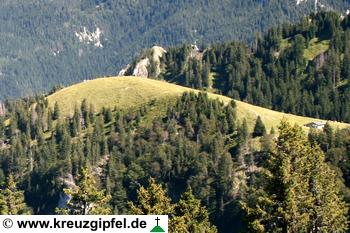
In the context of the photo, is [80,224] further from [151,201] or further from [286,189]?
[151,201]

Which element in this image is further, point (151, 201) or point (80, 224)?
point (151, 201)

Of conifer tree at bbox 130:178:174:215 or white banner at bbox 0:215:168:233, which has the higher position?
white banner at bbox 0:215:168:233

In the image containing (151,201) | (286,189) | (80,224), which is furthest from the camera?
(151,201)

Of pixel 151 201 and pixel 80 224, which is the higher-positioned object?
pixel 80 224

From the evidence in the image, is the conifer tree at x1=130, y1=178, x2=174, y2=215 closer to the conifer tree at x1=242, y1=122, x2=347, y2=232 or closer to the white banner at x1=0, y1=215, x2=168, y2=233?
the conifer tree at x1=242, y1=122, x2=347, y2=232

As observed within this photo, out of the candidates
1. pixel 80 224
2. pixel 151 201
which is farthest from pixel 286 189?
pixel 80 224

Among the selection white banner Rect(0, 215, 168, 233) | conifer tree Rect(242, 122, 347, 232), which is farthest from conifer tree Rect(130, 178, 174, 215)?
white banner Rect(0, 215, 168, 233)

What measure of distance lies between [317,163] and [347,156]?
380 feet

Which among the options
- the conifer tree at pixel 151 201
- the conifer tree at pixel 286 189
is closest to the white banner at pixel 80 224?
the conifer tree at pixel 286 189

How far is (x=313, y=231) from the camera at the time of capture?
5834cm

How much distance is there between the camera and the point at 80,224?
25.0m

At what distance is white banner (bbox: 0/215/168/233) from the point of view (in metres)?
24.9

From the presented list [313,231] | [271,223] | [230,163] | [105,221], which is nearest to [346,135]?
[230,163]

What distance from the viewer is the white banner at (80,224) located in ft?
81.7
